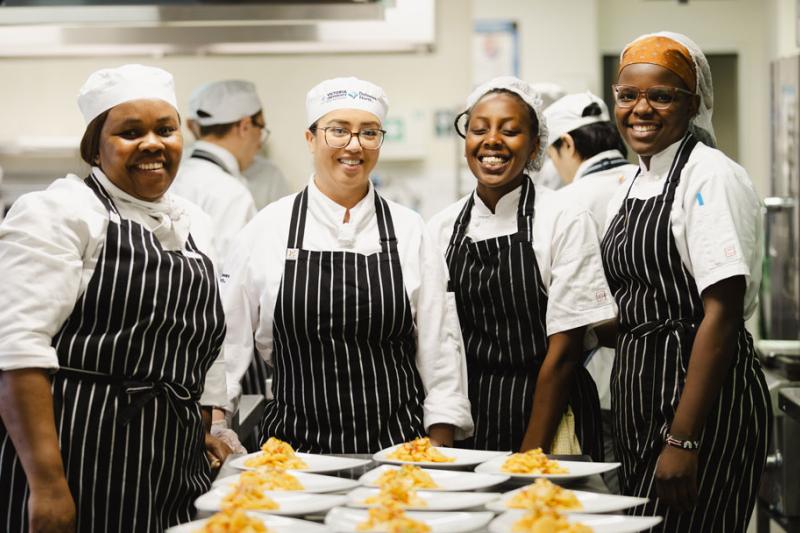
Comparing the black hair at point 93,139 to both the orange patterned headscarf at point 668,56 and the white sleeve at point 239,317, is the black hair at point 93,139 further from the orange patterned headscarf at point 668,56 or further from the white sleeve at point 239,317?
the orange patterned headscarf at point 668,56

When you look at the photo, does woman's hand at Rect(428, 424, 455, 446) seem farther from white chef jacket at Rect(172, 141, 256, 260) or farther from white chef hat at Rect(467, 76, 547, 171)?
white chef jacket at Rect(172, 141, 256, 260)

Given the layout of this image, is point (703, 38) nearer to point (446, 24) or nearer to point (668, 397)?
point (446, 24)

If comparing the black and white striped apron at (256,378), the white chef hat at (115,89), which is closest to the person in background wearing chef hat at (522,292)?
the white chef hat at (115,89)

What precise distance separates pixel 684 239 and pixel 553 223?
39cm

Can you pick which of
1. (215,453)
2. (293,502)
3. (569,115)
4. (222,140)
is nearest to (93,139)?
(215,453)

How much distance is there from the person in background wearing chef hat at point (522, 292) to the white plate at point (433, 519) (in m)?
0.74

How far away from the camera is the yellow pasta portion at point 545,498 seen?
1565mm

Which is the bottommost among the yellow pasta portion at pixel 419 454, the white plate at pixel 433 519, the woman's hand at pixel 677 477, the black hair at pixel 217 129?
the woman's hand at pixel 677 477

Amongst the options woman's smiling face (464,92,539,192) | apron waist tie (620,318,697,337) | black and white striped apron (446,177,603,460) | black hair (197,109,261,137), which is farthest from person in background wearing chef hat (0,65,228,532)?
black hair (197,109,261,137)

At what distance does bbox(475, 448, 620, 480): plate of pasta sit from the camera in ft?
5.76

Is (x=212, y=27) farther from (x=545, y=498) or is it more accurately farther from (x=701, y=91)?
(x=545, y=498)

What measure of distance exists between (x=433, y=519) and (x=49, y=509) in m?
0.70

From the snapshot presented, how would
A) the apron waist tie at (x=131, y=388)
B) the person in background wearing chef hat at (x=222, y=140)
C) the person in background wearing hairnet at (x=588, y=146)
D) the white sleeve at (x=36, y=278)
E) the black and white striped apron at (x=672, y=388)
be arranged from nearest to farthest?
the white sleeve at (x=36, y=278) < the apron waist tie at (x=131, y=388) < the black and white striped apron at (x=672, y=388) < the person in background wearing hairnet at (x=588, y=146) < the person in background wearing chef hat at (x=222, y=140)

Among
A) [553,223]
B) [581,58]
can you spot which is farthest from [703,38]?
[553,223]
